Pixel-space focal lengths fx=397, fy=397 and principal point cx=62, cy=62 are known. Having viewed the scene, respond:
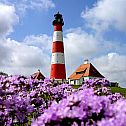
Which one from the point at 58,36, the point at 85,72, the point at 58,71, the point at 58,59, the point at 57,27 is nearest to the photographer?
the point at 58,71

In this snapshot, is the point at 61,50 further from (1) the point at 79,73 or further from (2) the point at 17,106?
(2) the point at 17,106

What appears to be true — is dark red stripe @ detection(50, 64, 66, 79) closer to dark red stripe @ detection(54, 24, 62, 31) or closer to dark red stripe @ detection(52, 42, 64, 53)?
dark red stripe @ detection(52, 42, 64, 53)

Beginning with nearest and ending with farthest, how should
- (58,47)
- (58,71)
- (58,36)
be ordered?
(58,47), (58,71), (58,36)

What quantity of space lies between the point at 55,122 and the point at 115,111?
19.2 inches

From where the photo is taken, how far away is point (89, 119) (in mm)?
3229

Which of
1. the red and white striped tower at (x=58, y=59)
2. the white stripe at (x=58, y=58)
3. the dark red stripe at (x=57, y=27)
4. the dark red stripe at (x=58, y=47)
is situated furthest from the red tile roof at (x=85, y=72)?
the dark red stripe at (x=58, y=47)

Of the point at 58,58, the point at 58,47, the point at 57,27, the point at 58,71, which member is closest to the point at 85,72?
the point at 57,27

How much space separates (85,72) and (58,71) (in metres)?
22.7

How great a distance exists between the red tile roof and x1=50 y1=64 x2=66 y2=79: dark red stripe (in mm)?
20511

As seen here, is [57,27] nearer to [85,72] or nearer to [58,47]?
[58,47]

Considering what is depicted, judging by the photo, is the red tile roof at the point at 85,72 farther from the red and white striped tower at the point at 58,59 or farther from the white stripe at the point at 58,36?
the red and white striped tower at the point at 58,59

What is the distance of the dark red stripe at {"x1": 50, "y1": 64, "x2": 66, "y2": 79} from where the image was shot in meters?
43.2

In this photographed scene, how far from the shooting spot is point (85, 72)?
216ft

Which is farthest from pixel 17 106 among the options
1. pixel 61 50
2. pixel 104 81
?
pixel 61 50
